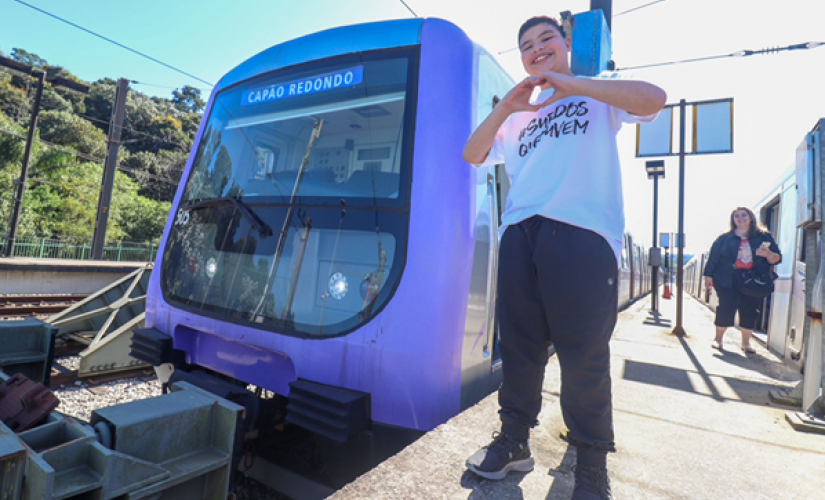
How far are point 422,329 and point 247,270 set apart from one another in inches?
44.0

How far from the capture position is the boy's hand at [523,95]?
1.56m

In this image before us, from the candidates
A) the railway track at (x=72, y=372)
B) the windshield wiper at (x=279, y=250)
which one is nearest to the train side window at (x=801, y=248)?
the windshield wiper at (x=279, y=250)

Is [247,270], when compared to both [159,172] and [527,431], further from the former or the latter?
[159,172]

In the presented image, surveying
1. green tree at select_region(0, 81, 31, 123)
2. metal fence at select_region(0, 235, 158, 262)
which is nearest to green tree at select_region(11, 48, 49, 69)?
green tree at select_region(0, 81, 31, 123)

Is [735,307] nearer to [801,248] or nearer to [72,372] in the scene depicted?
[801,248]

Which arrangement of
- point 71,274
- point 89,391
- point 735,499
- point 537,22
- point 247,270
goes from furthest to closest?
point 71,274
point 89,391
point 247,270
point 537,22
point 735,499

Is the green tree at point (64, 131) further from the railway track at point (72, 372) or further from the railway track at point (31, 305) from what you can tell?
the railway track at point (72, 372)

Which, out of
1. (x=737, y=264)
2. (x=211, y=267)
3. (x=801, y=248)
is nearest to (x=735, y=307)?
(x=737, y=264)

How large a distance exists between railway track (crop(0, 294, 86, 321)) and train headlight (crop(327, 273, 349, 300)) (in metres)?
6.80

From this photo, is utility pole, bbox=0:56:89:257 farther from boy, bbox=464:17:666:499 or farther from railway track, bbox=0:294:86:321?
boy, bbox=464:17:666:499

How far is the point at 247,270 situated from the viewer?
2512 millimetres

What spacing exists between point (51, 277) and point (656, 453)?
430 inches

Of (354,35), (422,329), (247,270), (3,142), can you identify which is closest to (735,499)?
(422,329)

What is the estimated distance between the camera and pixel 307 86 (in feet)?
8.65
